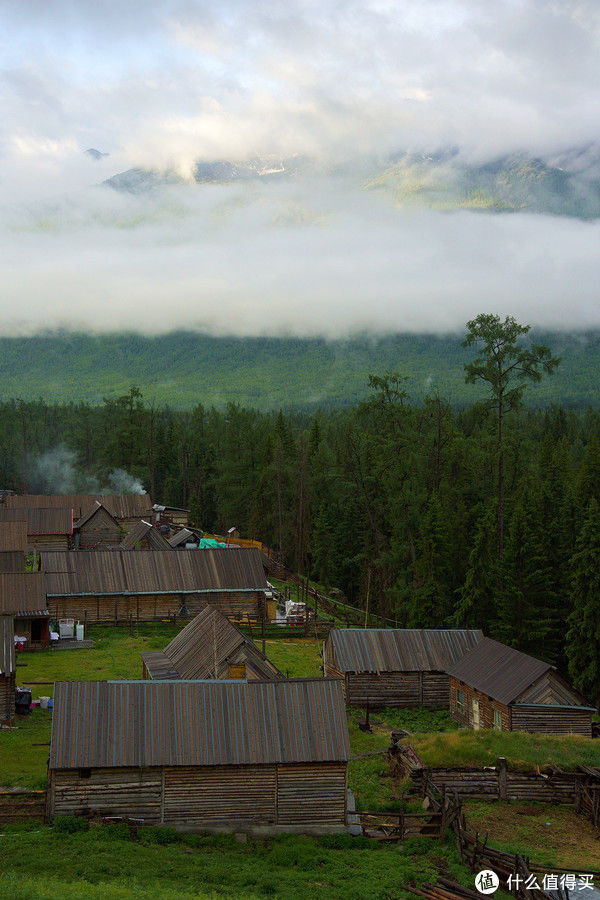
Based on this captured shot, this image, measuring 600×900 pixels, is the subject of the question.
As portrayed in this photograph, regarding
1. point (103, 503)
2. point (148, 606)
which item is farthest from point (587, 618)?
point (103, 503)

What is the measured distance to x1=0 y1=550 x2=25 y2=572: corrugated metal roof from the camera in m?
62.0

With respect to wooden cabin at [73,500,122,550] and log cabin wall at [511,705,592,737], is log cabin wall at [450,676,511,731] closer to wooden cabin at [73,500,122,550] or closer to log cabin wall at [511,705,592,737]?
log cabin wall at [511,705,592,737]

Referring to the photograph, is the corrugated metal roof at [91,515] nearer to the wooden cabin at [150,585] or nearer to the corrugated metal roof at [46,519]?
the corrugated metal roof at [46,519]

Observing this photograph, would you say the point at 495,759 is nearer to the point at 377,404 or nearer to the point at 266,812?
the point at 266,812

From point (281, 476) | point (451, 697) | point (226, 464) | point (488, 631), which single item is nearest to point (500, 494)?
point (488, 631)

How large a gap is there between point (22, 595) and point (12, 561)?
36.7 feet

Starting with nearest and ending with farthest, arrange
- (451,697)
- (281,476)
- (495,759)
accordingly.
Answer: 1. (495,759)
2. (451,697)
3. (281,476)

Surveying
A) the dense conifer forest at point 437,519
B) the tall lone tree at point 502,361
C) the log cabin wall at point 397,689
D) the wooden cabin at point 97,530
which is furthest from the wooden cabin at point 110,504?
the log cabin wall at point 397,689

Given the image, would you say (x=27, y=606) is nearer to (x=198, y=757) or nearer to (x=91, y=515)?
(x=198, y=757)

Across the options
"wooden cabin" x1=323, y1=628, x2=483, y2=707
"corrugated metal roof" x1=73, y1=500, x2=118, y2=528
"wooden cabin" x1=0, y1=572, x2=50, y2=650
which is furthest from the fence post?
"corrugated metal roof" x1=73, y1=500, x2=118, y2=528

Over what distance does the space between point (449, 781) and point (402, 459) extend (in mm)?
34944

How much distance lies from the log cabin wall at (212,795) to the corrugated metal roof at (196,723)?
40 cm

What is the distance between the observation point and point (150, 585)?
199 ft

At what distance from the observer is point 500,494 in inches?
2114
